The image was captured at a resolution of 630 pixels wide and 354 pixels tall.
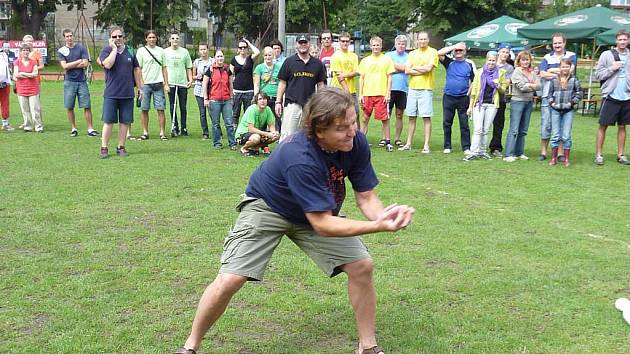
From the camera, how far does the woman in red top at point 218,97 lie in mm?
11719

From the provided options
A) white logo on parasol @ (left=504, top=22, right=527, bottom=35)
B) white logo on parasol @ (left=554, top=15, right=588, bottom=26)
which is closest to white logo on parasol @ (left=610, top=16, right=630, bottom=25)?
white logo on parasol @ (left=554, top=15, right=588, bottom=26)

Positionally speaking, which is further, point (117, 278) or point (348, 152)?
point (117, 278)

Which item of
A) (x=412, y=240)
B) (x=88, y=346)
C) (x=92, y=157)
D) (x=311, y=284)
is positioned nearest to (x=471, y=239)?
(x=412, y=240)

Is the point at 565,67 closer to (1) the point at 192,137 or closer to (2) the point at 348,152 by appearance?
(1) the point at 192,137

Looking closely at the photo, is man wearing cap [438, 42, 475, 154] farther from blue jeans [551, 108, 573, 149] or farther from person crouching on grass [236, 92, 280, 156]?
person crouching on grass [236, 92, 280, 156]

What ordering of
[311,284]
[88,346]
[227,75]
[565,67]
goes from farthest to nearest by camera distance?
[227,75], [565,67], [311,284], [88,346]

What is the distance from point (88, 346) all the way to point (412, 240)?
3.21 metres

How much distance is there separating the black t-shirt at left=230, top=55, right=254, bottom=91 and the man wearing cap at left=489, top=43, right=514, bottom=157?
4374 millimetres

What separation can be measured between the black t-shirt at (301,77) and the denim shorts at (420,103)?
176 centimetres

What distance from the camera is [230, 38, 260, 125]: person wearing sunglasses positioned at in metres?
12.2

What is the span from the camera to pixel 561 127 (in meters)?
10.5

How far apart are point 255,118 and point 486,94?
372 centimetres

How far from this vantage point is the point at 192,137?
13.2m

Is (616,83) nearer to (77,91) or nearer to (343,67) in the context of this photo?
(343,67)
